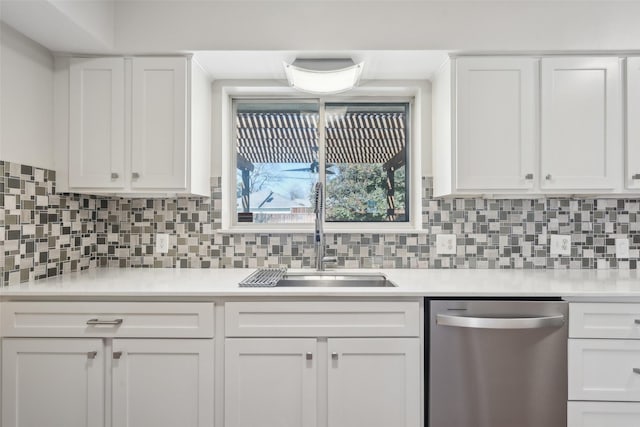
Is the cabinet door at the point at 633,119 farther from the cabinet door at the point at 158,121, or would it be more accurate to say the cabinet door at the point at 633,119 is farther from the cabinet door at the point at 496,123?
the cabinet door at the point at 158,121

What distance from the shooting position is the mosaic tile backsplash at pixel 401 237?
7.37ft

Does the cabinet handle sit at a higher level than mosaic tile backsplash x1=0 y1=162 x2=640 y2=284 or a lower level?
lower

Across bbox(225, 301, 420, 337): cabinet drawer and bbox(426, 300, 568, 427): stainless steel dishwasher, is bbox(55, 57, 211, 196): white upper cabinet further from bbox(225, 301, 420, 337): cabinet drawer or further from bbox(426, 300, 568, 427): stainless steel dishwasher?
bbox(426, 300, 568, 427): stainless steel dishwasher

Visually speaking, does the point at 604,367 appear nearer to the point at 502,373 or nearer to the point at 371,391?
the point at 502,373

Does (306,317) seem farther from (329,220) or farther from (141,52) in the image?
(141,52)

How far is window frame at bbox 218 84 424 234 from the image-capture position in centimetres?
231

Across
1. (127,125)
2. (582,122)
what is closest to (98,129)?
(127,125)

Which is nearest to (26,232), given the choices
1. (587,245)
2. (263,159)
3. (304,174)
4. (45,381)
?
(45,381)

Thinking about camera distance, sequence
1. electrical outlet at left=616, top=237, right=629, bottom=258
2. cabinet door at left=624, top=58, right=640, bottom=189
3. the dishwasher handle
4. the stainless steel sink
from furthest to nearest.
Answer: electrical outlet at left=616, top=237, right=629, bottom=258
the stainless steel sink
cabinet door at left=624, top=58, right=640, bottom=189
the dishwasher handle

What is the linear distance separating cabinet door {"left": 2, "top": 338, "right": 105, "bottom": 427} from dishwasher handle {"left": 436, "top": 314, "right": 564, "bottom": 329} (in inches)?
59.6

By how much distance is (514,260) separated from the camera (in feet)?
7.41

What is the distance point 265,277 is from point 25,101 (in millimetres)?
1450

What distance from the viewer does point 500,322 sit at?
1.55 m

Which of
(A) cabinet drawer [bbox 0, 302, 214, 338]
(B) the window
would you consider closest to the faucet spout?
(B) the window
